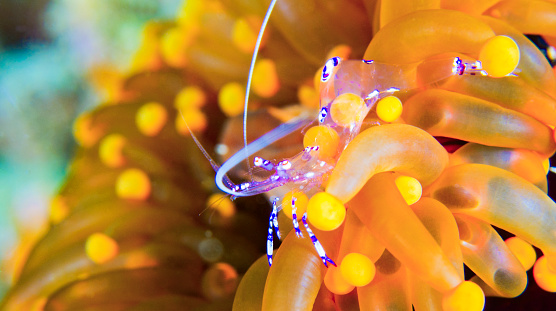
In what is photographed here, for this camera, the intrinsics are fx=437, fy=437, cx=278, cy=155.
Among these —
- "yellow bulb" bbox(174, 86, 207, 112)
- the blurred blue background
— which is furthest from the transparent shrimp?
the blurred blue background

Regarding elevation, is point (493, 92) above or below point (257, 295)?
above

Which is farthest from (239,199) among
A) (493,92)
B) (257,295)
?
(493,92)

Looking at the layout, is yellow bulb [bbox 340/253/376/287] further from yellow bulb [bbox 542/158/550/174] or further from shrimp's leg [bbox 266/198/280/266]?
yellow bulb [bbox 542/158/550/174]

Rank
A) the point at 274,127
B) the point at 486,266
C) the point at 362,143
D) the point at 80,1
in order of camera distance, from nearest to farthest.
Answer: the point at 362,143 → the point at 486,266 → the point at 274,127 → the point at 80,1

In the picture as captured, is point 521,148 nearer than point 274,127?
Yes

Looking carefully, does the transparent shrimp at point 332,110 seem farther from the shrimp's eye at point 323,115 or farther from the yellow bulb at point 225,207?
the yellow bulb at point 225,207

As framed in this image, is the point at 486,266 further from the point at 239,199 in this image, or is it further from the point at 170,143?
the point at 170,143

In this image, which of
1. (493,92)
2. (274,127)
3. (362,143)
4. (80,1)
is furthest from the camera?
(80,1)
